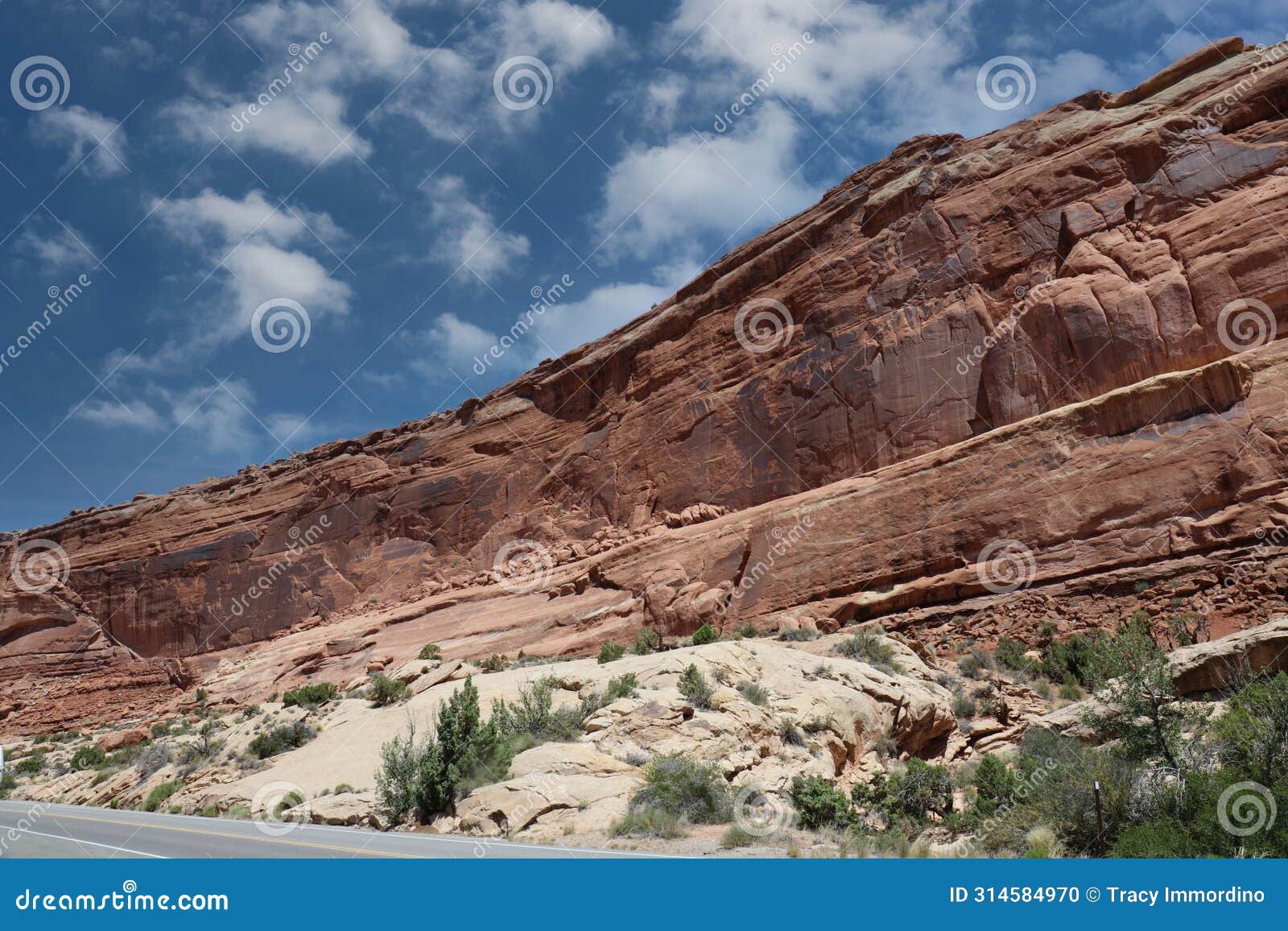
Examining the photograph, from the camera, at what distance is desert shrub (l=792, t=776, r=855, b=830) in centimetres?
1079

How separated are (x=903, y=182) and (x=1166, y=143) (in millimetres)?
9902

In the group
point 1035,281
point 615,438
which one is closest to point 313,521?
point 615,438

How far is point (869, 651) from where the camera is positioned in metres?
19.8

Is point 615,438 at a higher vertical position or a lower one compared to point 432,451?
lower

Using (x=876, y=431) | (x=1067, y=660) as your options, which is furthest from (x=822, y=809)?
(x=876, y=431)

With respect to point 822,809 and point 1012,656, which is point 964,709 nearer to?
point 1012,656

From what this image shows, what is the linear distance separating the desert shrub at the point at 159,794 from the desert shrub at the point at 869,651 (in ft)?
51.9

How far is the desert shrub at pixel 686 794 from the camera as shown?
10.7 meters

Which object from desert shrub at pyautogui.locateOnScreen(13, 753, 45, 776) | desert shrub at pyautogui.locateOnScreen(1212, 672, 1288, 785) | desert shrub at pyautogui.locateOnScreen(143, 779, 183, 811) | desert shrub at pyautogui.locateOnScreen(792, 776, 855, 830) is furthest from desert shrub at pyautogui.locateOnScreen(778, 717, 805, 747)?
desert shrub at pyautogui.locateOnScreen(13, 753, 45, 776)

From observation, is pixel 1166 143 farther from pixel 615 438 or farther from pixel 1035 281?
pixel 615 438

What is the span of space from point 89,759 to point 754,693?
81.7ft

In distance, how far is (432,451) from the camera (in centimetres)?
5347

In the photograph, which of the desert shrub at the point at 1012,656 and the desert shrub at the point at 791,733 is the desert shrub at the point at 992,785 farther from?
the desert shrub at the point at 1012,656

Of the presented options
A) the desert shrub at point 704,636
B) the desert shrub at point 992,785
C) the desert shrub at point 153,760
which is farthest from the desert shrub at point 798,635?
the desert shrub at point 153,760
